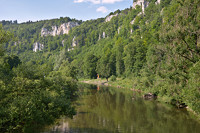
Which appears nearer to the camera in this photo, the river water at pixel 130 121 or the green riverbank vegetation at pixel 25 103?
the green riverbank vegetation at pixel 25 103

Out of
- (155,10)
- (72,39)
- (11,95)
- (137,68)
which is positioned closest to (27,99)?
(11,95)

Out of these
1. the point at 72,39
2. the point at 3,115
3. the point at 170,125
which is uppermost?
the point at 72,39

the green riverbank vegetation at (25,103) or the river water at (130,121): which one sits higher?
the green riverbank vegetation at (25,103)

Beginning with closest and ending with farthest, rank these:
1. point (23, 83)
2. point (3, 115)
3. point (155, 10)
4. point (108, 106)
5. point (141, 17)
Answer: point (3, 115) → point (23, 83) → point (108, 106) → point (155, 10) → point (141, 17)

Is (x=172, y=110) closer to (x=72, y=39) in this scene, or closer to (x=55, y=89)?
(x=55, y=89)

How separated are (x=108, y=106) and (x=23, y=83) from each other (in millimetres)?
23217

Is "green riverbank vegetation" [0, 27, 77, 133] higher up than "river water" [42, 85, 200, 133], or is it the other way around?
"green riverbank vegetation" [0, 27, 77, 133]

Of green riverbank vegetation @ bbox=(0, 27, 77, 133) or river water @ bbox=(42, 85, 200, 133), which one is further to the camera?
river water @ bbox=(42, 85, 200, 133)

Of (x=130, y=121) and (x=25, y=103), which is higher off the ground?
(x=25, y=103)

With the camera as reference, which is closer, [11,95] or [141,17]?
[11,95]

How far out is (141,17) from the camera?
126500mm

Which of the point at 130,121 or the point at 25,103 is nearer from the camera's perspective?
the point at 25,103

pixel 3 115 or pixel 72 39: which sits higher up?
pixel 72 39

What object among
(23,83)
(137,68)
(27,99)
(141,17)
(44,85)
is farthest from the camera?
(141,17)
